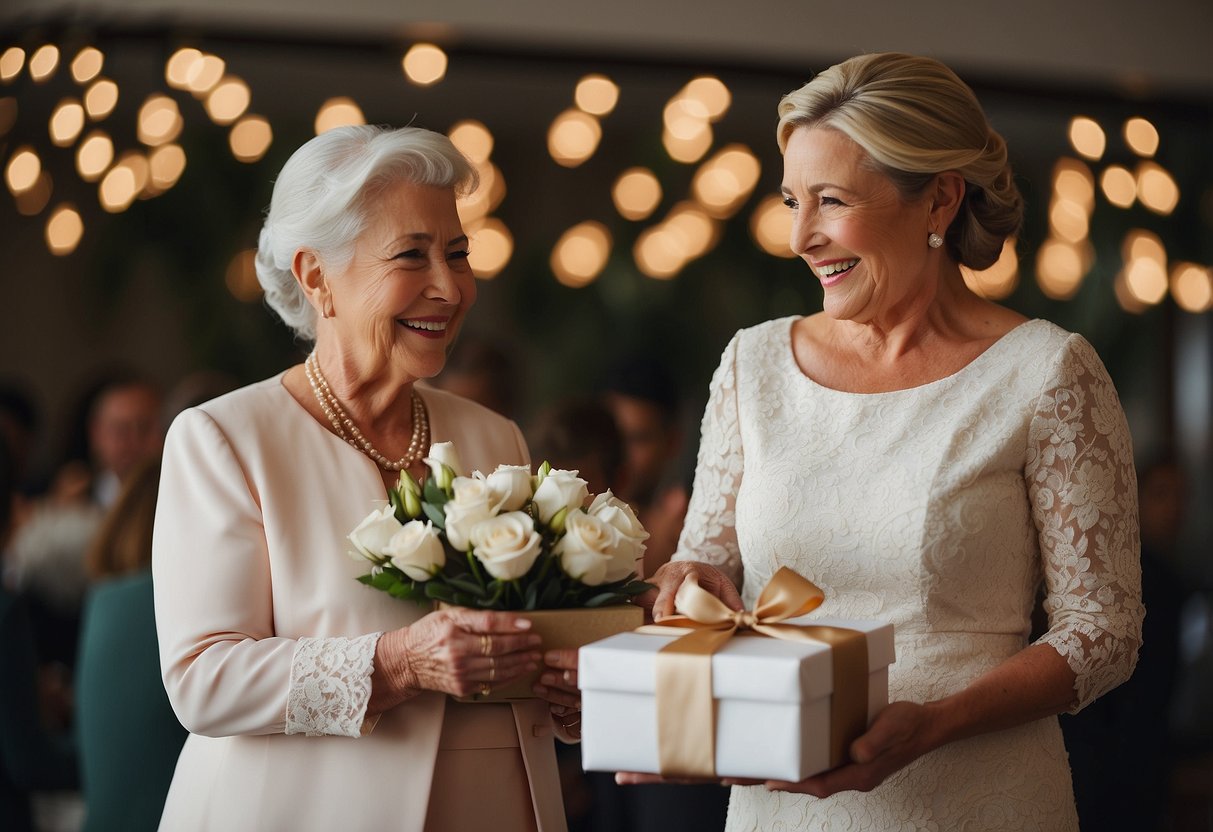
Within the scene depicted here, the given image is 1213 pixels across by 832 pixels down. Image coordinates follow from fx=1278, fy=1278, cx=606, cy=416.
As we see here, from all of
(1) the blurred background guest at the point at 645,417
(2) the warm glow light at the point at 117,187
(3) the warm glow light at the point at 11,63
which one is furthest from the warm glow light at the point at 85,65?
(1) the blurred background guest at the point at 645,417

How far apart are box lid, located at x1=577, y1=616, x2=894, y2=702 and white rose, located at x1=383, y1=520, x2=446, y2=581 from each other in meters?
0.27

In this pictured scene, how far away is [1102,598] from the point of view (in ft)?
6.77

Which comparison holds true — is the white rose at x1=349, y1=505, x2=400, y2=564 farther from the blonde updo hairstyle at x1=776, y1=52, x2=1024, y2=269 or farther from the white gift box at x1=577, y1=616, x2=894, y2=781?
the blonde updo hairstyle at x1=776, y1=52, x2=1024, y2=269

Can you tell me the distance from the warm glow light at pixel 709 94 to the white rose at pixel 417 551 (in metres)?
5.41

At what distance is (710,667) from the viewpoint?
1.72m

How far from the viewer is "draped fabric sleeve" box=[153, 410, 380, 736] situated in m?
1.97

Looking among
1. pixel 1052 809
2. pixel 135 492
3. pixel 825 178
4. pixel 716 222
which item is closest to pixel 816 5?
pixel 716 222

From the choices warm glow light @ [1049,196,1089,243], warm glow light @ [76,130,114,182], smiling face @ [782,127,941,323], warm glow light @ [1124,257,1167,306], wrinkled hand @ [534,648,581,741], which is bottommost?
wrinkled hand @ [534,648,581,741]

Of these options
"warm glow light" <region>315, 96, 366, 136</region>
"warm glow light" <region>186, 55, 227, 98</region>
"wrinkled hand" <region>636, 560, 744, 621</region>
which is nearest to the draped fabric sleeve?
"wrinkled hand" <region>636, 560, 744, 621</region>

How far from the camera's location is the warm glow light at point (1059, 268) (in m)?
7.69

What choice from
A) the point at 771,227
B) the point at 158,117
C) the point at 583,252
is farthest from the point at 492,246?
the point at 158,117

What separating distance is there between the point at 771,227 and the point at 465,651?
19.8ft

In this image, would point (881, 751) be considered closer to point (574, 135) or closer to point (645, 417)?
point (645, 417)

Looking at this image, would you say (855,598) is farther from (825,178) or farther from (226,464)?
(226,464)
